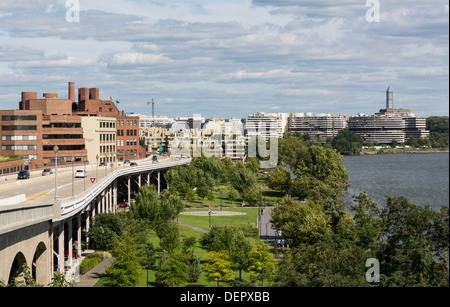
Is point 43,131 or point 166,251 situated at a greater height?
point 43,131

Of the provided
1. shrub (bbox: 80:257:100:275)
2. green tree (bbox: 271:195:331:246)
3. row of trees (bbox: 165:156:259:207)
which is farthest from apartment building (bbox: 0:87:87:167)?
green tree (bbox: 271:195:331:246)

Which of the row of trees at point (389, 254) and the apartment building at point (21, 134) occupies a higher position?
the apartment building at point (21, 134)

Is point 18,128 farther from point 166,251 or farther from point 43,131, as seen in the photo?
point 166,251

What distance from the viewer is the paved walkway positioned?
135 feet

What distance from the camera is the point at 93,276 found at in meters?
43.7

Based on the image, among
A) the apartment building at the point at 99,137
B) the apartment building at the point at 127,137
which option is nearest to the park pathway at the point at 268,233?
the apartment building at the point at 99,137

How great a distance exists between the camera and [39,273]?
33.6 m

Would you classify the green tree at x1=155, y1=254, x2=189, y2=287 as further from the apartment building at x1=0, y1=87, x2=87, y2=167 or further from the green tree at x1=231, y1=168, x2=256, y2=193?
the green tree at x1=231, y1=168, x2=256, y2=193

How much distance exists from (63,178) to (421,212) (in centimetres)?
4877

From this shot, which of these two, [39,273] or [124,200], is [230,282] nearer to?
[39,273]

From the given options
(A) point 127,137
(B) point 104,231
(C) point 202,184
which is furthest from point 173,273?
(A) point 127,137

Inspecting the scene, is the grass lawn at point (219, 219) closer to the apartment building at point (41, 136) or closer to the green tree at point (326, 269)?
the apartment building at point (41, 136)

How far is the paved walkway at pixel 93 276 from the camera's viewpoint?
41.3 meters
